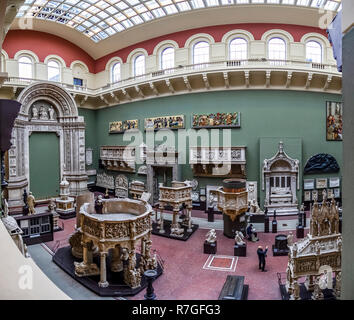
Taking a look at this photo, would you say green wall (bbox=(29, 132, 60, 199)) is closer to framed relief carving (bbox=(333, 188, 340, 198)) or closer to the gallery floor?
the gallery floor

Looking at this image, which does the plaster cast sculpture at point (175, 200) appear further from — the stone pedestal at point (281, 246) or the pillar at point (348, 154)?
the pillar at point (348, 154)

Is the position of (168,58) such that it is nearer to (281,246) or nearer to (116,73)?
(116,73)

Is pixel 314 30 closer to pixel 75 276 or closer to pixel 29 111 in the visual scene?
pixel 75 276

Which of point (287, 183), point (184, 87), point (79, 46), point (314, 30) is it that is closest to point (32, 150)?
point (79, 46)

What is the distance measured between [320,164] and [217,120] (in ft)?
25.6

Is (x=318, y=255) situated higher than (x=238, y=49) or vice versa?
(x=238, y=49)

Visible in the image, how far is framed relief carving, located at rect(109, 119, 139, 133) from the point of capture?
Result: 20675 mm

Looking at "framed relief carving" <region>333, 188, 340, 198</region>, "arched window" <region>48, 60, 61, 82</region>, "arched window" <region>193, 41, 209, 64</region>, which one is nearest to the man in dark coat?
"framed relief carving" <region>333, 188, 340, 198</region>

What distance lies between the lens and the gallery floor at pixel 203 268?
7.56 metres

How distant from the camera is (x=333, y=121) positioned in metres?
17.0

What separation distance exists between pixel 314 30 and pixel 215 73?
7.34 metres

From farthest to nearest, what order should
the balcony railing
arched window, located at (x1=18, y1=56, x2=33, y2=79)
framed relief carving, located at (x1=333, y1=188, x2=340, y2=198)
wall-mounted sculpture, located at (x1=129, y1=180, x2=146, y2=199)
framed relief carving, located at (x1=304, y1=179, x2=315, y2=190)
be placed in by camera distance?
arched window, located at (x1=18, y1=56, x2=33, y2=79), wall-mounted sculpture, located at (x1=129, y1=180, x2=146, y2=199), framed relief carving, located at (x1=333, y1=188, x2=340, y2=198), framed relief carving, located at (x1=304, y1=179, x2=315, y2=190), the balcony railing

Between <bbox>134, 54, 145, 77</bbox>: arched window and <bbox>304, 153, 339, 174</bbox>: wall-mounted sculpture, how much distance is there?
14744 mm

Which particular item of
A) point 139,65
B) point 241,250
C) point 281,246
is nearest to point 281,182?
point 281,246
